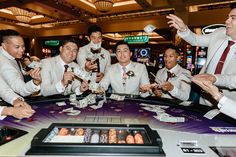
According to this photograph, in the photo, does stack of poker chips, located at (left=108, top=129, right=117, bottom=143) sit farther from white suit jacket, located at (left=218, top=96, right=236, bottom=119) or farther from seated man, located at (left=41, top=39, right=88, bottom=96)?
seated man, located at (left=41, top=39, right=88, bottom=96)

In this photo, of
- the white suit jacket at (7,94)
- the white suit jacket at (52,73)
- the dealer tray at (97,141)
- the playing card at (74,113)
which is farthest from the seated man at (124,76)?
the dealer tray at (97,141)

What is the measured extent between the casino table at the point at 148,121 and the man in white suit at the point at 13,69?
0.16 metres

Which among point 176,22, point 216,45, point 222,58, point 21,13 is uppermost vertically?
point 21,13

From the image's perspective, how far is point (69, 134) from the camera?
128cm

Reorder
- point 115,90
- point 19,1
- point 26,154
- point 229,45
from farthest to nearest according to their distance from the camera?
point 19,1, point 115,90, point 229,45, point 26,154

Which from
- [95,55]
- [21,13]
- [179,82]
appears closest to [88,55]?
[95,55]

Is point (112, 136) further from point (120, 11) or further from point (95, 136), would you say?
point (120, 11)

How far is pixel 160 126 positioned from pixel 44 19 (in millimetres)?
10777

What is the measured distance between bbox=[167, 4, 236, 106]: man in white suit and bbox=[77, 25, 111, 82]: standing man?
1310 millimetres

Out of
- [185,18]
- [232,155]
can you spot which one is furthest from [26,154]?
[185,18]

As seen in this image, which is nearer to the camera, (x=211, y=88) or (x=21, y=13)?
(x=211, y=88)

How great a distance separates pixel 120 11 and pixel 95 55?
18.1ft

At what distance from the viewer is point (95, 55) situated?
3.63 meters

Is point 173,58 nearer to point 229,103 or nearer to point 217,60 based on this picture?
point 217,60
